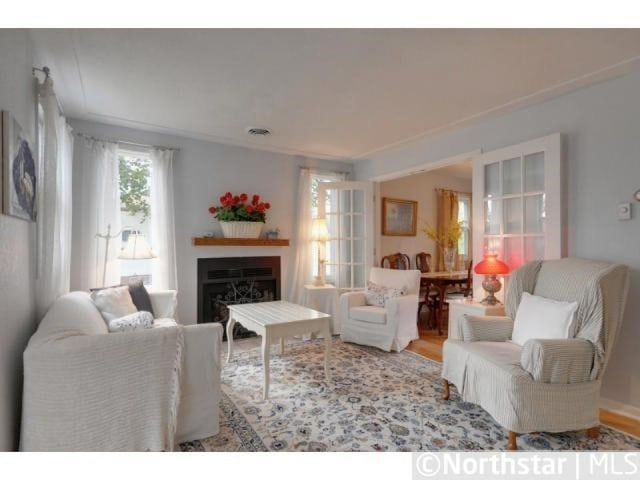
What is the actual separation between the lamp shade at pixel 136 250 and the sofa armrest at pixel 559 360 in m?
3.08

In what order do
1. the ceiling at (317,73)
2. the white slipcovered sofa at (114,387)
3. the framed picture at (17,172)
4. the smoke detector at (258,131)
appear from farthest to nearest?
1. the smoke detector at (258,131)
2. the ceiling at (317,73)
3. the white slipcovered sofa at (114,387)
4. the framed picture at (17,172)

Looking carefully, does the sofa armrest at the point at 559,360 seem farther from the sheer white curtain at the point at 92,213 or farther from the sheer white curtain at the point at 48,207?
the sheer white curtain at the point at 92,213

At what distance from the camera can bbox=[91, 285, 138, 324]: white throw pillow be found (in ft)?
8.30

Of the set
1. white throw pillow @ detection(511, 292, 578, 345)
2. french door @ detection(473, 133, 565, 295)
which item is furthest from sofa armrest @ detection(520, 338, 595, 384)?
french door @ detection(473, 133, 565, 295)

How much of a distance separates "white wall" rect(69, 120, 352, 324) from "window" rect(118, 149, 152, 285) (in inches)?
8.6

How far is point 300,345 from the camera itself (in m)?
3.72

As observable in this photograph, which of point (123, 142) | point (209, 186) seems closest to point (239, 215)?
point (209, 186)

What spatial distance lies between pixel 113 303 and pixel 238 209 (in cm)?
169

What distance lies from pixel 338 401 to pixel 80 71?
297 cm

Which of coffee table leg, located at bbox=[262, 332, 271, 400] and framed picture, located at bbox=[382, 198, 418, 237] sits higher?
framed picture, located at bbox=[382, 198, 418, 237]

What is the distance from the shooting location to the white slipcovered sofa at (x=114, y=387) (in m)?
1.54

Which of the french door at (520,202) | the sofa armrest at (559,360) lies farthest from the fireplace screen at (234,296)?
the sofa armrest at (559,360)

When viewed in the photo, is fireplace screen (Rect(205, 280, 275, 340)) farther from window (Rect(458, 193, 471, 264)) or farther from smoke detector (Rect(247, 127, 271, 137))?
window (Rect(458, 193, 471, 264))
